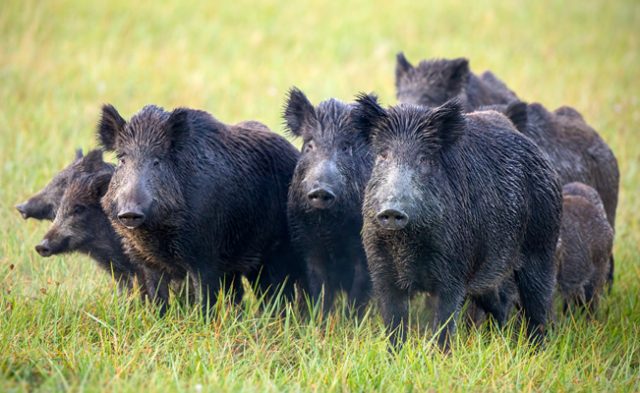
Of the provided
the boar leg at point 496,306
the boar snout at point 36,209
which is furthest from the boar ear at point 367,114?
the boar snout at point 36,209

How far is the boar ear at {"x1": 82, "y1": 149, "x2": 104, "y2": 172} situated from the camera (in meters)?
7.15

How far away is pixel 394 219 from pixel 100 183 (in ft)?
8.26

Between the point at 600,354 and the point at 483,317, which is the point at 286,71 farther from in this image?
the point at 600,354

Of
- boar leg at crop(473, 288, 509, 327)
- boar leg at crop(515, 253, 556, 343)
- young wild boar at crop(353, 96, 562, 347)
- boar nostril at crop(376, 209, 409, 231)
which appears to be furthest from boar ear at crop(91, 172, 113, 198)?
boar leg at crop(515, 253, 556, 343)

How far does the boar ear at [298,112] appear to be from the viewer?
683 centimetres

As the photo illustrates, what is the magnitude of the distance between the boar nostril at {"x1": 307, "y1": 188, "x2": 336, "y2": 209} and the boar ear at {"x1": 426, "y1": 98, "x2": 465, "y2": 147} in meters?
0.81

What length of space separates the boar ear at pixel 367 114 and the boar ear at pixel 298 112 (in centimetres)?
72

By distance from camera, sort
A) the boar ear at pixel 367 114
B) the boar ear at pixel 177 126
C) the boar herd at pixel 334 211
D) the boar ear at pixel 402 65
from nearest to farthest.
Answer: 1. the boar herd at pixel 334 211
2. the boar ear at pixel 367 114
3. the boar ear at pixel 177 126
4. the boar ear at pixel 402 65

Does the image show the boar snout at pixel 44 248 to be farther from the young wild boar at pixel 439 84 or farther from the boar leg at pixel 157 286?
the young wild boar at pixel 439 84

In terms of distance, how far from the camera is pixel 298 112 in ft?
22.8

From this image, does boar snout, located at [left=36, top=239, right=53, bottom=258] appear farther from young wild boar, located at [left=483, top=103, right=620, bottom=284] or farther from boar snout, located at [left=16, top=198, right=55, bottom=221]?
young wild boar, located at [left=483, top=103, right=620, bottom=284]

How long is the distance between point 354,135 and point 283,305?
1.41 m

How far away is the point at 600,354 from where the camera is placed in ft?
20.4

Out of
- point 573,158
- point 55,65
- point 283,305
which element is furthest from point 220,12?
point 283,305
